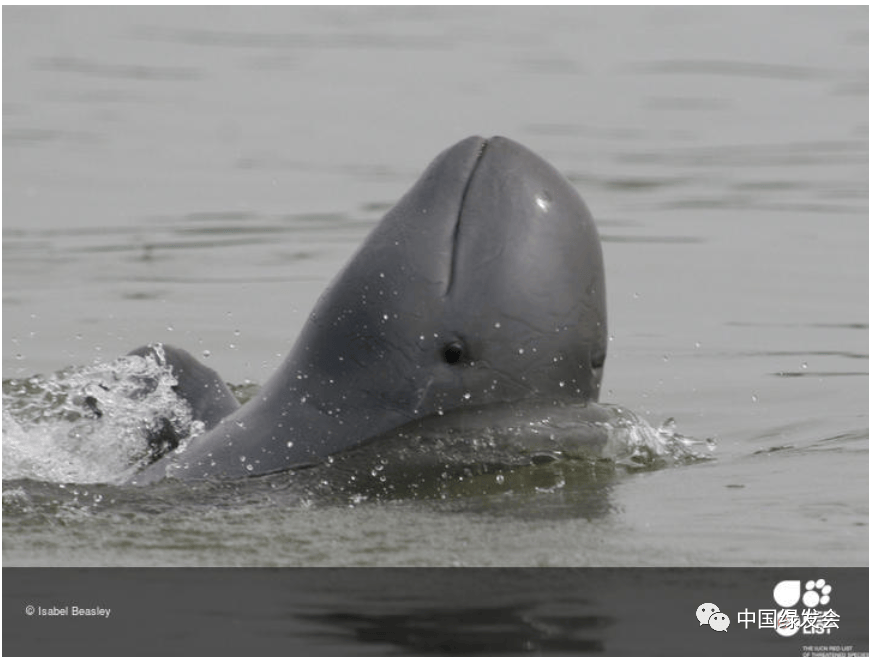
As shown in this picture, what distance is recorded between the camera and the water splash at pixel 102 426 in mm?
8203

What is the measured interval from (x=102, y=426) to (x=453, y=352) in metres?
2.18

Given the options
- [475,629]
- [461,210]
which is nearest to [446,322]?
[461,210]

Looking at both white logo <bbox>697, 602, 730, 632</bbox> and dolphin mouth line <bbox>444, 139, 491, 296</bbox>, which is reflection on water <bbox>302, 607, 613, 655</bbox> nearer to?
white logo <bbox>697, 602, 730, 632</bbox>

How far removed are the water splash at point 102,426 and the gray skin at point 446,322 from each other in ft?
2.73

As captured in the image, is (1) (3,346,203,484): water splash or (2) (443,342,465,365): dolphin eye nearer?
(2) (443,342,465,365): dolphin eye

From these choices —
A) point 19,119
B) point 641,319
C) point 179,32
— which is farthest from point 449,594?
point 179,32

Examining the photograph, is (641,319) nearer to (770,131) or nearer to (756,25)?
(770,131)

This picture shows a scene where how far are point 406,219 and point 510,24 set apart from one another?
19628 millimetres

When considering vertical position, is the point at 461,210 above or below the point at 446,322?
above

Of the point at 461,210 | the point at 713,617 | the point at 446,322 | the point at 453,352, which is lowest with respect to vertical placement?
the point at 713,617

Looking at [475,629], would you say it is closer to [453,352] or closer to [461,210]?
[453,352]

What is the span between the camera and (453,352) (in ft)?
23.7

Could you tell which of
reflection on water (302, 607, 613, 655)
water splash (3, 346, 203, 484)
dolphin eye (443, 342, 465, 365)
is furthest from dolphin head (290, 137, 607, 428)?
reflection on water (302, 607, 613, 655)

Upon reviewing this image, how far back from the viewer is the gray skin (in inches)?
285
